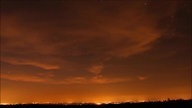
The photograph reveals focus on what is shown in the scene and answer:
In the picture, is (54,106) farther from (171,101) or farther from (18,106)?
(171,101)

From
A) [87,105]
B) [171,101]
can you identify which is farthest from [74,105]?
[171,101]

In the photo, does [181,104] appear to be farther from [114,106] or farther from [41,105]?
[41,105]

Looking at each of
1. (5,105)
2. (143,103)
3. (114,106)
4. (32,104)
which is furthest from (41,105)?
(143,103)

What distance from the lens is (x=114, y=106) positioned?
3675 cm

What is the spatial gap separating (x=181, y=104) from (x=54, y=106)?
36.9 ft

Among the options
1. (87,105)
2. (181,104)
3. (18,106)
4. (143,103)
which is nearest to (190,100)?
(181,104)

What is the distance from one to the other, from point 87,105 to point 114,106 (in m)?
2.38

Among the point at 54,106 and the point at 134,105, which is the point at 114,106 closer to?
the point at 134,105

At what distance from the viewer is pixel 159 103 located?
36625 mm

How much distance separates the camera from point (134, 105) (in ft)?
120

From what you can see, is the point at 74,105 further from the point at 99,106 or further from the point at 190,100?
the point at 190,100

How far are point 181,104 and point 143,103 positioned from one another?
331 centimetres

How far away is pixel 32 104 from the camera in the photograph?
37625mm

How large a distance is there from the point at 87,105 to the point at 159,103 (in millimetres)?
6315
